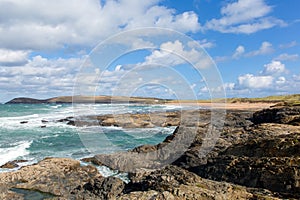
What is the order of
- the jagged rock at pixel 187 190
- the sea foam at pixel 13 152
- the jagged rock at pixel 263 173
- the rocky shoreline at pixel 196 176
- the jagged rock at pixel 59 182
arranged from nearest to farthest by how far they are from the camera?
the jagged rock at pixel 187 190, the rocky shoreline at pixel 196 176, the jagged rock at pixel 263 173, the jagged rock at pixel 59 182, the sea foam at pixel 13 152

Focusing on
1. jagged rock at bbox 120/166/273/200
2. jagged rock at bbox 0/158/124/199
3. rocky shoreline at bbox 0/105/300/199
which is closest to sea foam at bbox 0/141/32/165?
jagged rock at bbox 0/158/124/199

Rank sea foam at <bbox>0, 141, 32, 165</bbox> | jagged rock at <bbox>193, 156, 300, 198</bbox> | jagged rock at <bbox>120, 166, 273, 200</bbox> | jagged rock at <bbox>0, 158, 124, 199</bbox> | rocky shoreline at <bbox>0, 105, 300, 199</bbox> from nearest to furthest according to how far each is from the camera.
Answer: jagged rock at <bbox>120, 166, 273, 200</bbox> → rocky shoreline at <bbox>0, 105, 300, 199</bbox> → jagged rock at <bbox>193, 156, 300, 198</bbox> → jagged rock at <bbox>0, 158, 124, 199</bbox> → sea foam at <bbox>0, 141, 32, 165</bbox>

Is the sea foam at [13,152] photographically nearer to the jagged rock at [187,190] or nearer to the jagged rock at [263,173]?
the jagged rock at [187,190]

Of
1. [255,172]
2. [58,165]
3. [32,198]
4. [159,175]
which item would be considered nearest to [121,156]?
[58,165]

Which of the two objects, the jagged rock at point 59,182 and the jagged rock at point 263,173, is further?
the jagged rock at point 59,182

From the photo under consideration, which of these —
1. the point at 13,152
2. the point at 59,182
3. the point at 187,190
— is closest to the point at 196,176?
the point at 187,190

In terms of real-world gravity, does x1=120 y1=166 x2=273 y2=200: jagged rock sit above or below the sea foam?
above

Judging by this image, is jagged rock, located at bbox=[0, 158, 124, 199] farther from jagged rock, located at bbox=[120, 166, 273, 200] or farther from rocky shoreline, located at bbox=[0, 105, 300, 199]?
jagged rock, located at bbox=[120, 166, 273, 200]

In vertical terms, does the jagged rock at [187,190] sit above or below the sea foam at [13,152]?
above

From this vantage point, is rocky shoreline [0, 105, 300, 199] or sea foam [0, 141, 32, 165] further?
sea foam [0, 141, 32, 165]

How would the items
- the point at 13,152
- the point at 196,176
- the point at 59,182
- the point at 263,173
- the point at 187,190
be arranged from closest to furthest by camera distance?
the point at 187,190 < the point at 263,173 < the point at 196,176 < the point at 59,182 < the point at 13,152

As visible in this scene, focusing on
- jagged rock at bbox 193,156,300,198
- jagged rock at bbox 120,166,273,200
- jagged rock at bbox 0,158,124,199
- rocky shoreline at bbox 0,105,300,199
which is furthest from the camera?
jagged rock at bbox 0,158,124,199

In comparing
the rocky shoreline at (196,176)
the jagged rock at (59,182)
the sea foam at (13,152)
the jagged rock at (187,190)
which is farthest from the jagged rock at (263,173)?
the sea foam at (13,152)

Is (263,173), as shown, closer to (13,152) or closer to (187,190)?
(187,190)
